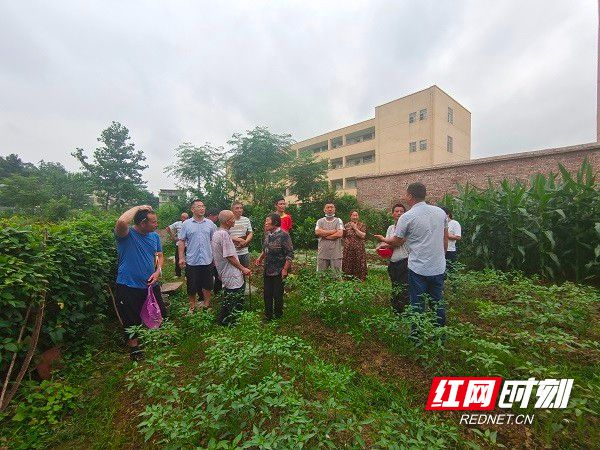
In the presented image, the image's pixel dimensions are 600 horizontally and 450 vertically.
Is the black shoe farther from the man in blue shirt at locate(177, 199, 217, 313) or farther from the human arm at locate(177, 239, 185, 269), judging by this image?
the human arm at locate(177, 239, 185, 269)

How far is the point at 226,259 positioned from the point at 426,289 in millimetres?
2403

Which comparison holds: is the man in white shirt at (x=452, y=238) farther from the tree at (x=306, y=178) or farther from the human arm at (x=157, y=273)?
the tree at (x=306, y=178)

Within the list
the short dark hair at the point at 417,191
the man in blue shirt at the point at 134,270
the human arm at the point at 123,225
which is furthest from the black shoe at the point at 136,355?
the short dark hair at the point at 417,191

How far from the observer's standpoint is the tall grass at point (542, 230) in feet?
17.2

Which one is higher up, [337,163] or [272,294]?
[337,163]

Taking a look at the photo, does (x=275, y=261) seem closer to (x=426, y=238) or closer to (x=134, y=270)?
(x=134, y=270)

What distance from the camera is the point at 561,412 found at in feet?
6.35

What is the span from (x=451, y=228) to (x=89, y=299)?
540 cm

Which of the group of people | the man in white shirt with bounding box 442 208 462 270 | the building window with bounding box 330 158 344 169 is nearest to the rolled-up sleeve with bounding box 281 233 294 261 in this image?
the group of people

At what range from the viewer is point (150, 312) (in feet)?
9.98

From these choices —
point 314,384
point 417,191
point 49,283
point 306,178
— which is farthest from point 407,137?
point 49,283

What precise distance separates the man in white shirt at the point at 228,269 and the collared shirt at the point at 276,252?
31cm

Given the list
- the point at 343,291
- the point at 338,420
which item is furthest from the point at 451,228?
the point at 338,420

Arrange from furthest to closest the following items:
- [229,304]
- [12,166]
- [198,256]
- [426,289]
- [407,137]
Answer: [12,166] → [407,137] → [198,256] → [229,304] → [426,289]
